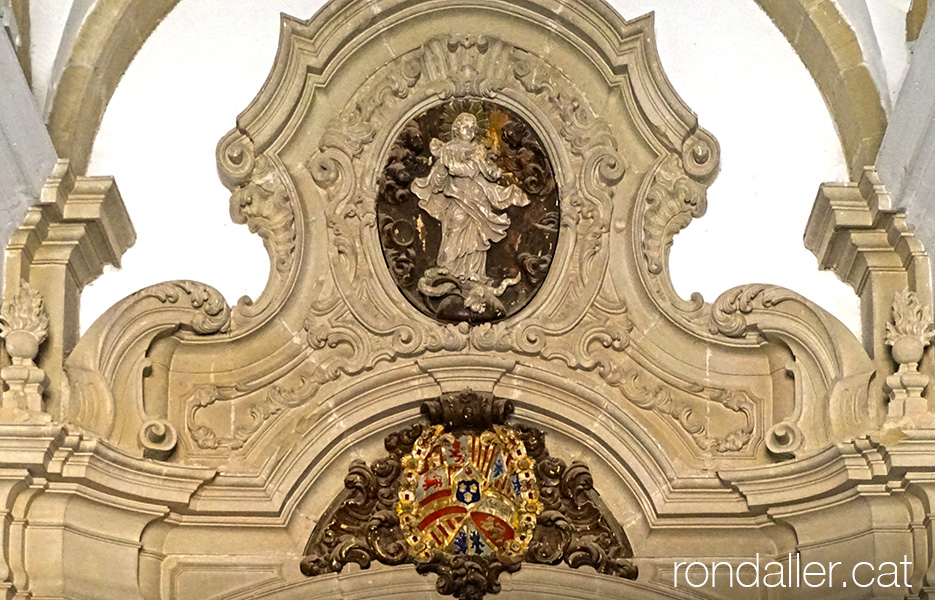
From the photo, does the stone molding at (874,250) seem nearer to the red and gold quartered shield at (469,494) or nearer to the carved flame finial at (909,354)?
the carved flame finial at (909,354)

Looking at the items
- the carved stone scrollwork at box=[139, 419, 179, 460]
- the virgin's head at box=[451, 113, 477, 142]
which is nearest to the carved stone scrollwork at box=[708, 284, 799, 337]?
the virgin's head at box=[451, 113, 477, 142]

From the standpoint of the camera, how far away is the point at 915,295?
29.0ft

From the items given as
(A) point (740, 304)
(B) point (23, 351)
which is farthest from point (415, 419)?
(B) point (23, 351)

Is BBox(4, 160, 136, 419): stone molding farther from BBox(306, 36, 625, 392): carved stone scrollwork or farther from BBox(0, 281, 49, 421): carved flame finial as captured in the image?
BBox(306, 36, 625, 392): carved stone scrollwork

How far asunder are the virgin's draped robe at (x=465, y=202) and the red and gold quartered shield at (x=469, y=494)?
0.90 metres

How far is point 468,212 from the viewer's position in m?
9.42

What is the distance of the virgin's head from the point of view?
31.3 ft

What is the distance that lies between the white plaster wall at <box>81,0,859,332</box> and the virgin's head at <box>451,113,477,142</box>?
1132 mm

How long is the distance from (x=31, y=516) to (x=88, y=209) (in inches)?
65.7

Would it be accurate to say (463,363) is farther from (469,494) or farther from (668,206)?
→ (668,206)

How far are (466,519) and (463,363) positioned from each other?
0.83 m

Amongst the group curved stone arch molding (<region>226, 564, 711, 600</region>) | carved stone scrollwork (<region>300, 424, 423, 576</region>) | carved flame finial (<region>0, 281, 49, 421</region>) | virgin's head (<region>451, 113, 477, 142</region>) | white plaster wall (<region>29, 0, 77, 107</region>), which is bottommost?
curved stone arch molding (<region>226, 564, 711, 600</region>)

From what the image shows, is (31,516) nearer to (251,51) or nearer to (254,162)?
Answer: (254,162)

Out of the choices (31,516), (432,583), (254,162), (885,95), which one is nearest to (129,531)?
(31,516)
